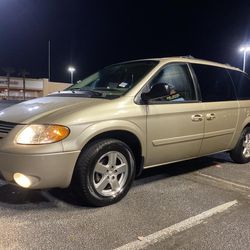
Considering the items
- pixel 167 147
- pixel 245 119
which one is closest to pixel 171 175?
pixel 167 147

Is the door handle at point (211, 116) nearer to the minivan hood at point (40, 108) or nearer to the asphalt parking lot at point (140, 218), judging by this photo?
the asphalt parking lot at point (140, 218)

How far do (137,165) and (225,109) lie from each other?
1.84 metres

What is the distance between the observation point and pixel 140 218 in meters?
3.54

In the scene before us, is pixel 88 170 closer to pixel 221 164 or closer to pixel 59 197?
pixel 59 197

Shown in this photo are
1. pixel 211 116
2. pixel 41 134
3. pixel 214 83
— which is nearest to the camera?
pixel 41 134

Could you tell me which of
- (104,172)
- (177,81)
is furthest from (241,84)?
(104,172)

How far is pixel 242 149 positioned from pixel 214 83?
4.70 ft

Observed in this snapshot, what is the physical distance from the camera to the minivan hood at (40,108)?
3646mm

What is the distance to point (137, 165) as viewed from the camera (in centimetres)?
430

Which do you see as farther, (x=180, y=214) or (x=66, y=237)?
A: (x=180, y=214)

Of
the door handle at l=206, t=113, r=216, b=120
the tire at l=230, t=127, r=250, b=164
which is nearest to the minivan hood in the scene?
→ the door handle at l=206, t=113, r=216, b=120

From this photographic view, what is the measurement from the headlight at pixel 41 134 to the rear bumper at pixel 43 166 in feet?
0.48

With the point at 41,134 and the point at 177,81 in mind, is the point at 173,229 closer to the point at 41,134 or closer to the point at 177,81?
the point at 41,134

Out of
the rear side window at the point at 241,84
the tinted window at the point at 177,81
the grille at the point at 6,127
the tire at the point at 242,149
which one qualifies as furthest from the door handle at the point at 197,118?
the grille at the point at 6,127
